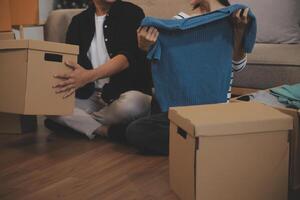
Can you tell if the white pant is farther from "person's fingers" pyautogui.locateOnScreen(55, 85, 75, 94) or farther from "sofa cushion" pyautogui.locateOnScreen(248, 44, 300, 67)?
"sofa cushion" pyautogui.locateOnScreen(248, 44, 300, 67)

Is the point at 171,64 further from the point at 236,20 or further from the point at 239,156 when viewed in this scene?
the point at 239,156

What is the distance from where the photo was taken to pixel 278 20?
218 cm

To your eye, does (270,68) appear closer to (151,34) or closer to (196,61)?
(196,61)

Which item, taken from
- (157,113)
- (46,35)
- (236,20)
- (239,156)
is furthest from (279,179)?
(46,35)

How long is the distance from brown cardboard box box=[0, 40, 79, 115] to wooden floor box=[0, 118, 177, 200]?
0.19 meters

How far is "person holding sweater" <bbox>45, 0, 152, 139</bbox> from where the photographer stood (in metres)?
1.92

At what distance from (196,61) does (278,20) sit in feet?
2.76

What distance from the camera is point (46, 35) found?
8.49 ft

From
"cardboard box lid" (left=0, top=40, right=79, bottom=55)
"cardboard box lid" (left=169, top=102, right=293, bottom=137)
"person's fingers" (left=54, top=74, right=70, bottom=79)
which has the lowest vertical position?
"cardboard box lid" (left=169, top=102, right=293, bottom=137)

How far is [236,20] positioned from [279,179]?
537mm

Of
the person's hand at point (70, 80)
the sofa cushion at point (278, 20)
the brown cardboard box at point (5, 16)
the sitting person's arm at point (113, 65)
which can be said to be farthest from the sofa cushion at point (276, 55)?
the brown cardboard box at point (5, 16)

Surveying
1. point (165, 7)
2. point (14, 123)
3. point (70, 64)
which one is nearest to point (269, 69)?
point (165, 7)

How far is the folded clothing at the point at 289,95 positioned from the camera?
1466 mm

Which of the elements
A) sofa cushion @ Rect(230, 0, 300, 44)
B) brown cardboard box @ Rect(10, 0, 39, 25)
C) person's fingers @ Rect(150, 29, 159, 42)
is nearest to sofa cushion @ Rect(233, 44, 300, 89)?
sofa cushion @ Rect(230, 0, 300, 44)
